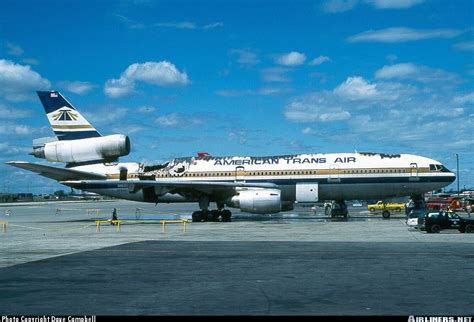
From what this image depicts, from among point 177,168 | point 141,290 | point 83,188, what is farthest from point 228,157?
point 141,290

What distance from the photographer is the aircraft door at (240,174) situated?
42.1 m

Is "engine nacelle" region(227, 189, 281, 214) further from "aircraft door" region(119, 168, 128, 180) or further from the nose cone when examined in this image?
the nose cone

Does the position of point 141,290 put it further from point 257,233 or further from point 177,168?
point 177,168

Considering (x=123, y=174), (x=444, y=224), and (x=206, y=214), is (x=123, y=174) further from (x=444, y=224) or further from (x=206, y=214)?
(x=444, y=224)

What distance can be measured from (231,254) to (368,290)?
825cm

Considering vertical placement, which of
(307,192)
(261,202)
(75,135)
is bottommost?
(261,202)

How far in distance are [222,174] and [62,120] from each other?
508 inches

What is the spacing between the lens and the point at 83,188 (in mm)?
43844

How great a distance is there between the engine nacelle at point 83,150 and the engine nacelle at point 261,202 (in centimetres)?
976

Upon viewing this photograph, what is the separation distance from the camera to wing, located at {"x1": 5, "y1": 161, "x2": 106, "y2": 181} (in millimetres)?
38531

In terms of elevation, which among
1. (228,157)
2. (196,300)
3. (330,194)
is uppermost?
(228,157)

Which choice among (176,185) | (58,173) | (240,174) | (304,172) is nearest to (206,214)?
(176,185)

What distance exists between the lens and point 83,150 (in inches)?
1671

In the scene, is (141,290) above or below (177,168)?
below
